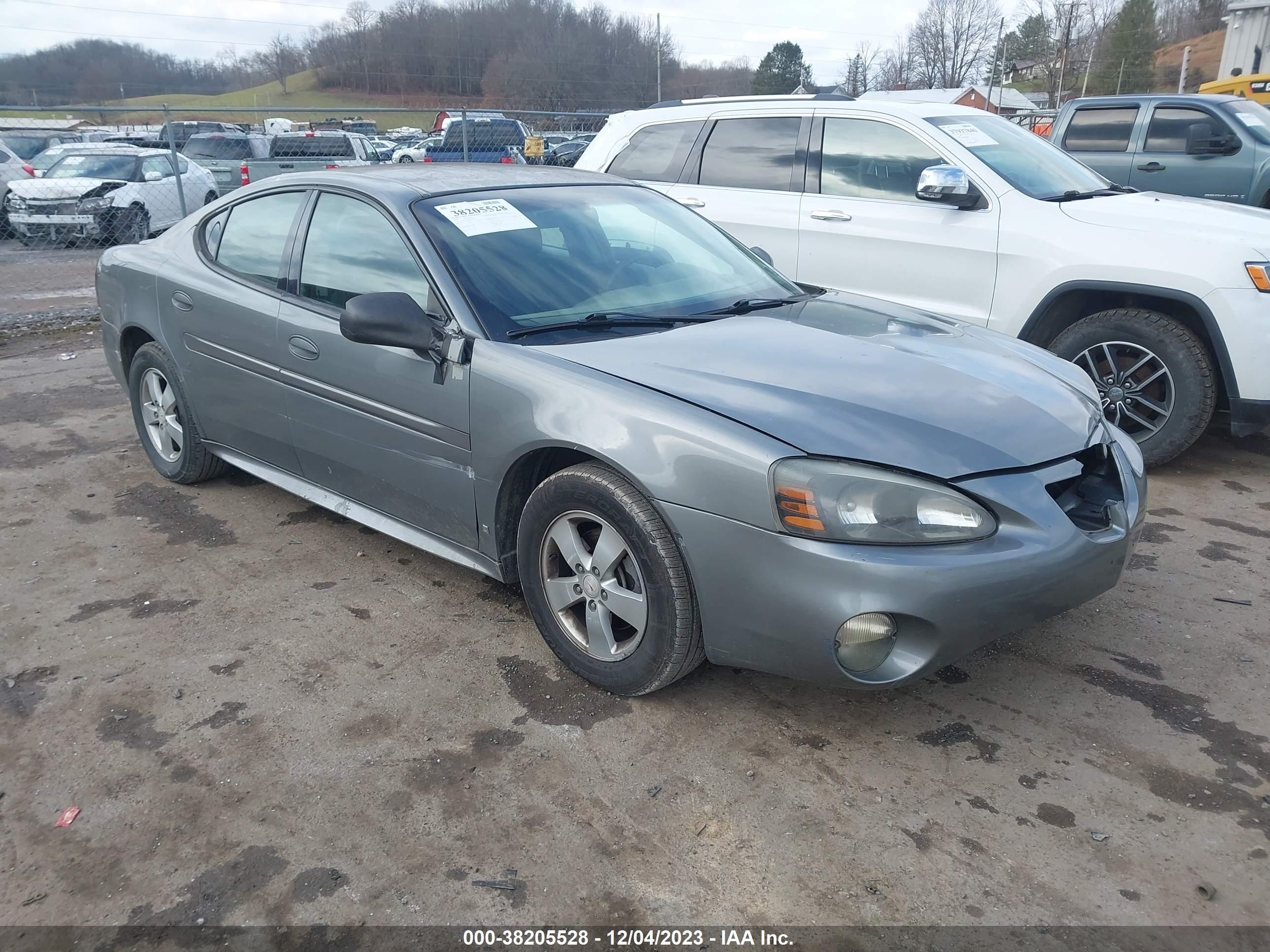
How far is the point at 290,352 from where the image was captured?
3.81 meters

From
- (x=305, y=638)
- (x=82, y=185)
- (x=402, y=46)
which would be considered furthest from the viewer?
(x=402, y=46)

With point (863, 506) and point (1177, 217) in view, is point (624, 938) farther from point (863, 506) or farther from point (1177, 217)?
point (1177, 217)

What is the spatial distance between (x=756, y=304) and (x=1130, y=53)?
6397cm

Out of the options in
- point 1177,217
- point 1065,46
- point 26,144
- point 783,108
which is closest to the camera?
point 1177,217

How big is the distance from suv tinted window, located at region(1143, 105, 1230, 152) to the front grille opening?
8501mm

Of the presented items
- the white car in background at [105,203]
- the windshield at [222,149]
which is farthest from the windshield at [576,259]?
the windshield at [222,149]

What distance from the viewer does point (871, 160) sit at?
573 centimetres

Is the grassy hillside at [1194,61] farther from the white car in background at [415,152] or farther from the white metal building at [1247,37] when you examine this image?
the white car in background at [415,152]

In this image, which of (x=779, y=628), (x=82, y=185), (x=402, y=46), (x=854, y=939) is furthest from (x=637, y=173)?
(x=402, y=46)

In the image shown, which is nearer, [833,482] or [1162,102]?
[833,482]

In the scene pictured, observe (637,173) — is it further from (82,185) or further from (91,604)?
(82,185)

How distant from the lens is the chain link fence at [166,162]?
13.6 metres

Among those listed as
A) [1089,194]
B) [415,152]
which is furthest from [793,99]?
[415,152]

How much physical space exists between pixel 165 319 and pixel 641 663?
118 inches
